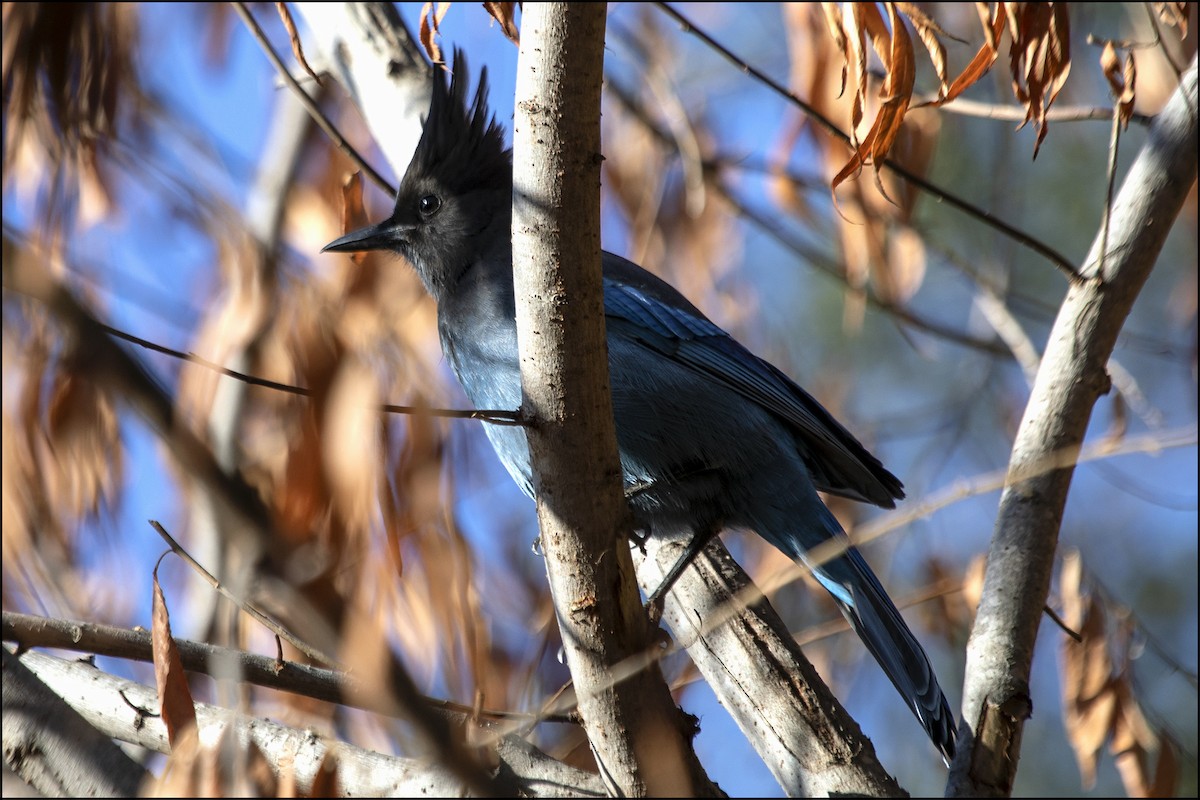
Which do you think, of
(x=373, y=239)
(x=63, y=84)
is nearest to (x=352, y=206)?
(x=373, y=239)

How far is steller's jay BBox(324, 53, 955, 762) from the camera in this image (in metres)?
3.54

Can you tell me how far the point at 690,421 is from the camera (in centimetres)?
370

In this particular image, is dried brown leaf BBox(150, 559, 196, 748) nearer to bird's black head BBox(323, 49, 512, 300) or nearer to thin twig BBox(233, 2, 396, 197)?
thin twig BBox(233, 2, 396, 197)

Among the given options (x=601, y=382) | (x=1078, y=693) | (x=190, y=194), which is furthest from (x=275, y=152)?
(x=1078, y=693)

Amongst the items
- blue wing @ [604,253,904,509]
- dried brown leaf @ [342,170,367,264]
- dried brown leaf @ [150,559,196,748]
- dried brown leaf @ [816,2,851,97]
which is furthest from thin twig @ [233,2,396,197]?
dried brown leaf @ [150,559,196,748]

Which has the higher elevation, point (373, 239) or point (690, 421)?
point (373, 239)

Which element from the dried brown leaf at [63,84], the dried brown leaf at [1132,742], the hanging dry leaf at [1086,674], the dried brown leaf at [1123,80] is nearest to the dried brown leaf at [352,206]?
the dried brown leaf at [63,84]

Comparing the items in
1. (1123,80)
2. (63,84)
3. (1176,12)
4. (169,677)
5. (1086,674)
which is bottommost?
(169,677)

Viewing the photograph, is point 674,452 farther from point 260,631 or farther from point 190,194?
point 260,631

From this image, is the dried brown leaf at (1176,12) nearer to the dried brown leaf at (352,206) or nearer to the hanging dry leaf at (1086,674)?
the hanging dry leaf at (1086,674)

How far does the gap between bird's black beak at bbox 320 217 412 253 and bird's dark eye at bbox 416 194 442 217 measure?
0.28 feet

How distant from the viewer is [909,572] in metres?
6.86

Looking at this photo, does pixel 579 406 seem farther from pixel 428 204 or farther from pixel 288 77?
pixel 428 204

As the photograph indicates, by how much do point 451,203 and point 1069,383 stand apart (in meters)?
2.29
